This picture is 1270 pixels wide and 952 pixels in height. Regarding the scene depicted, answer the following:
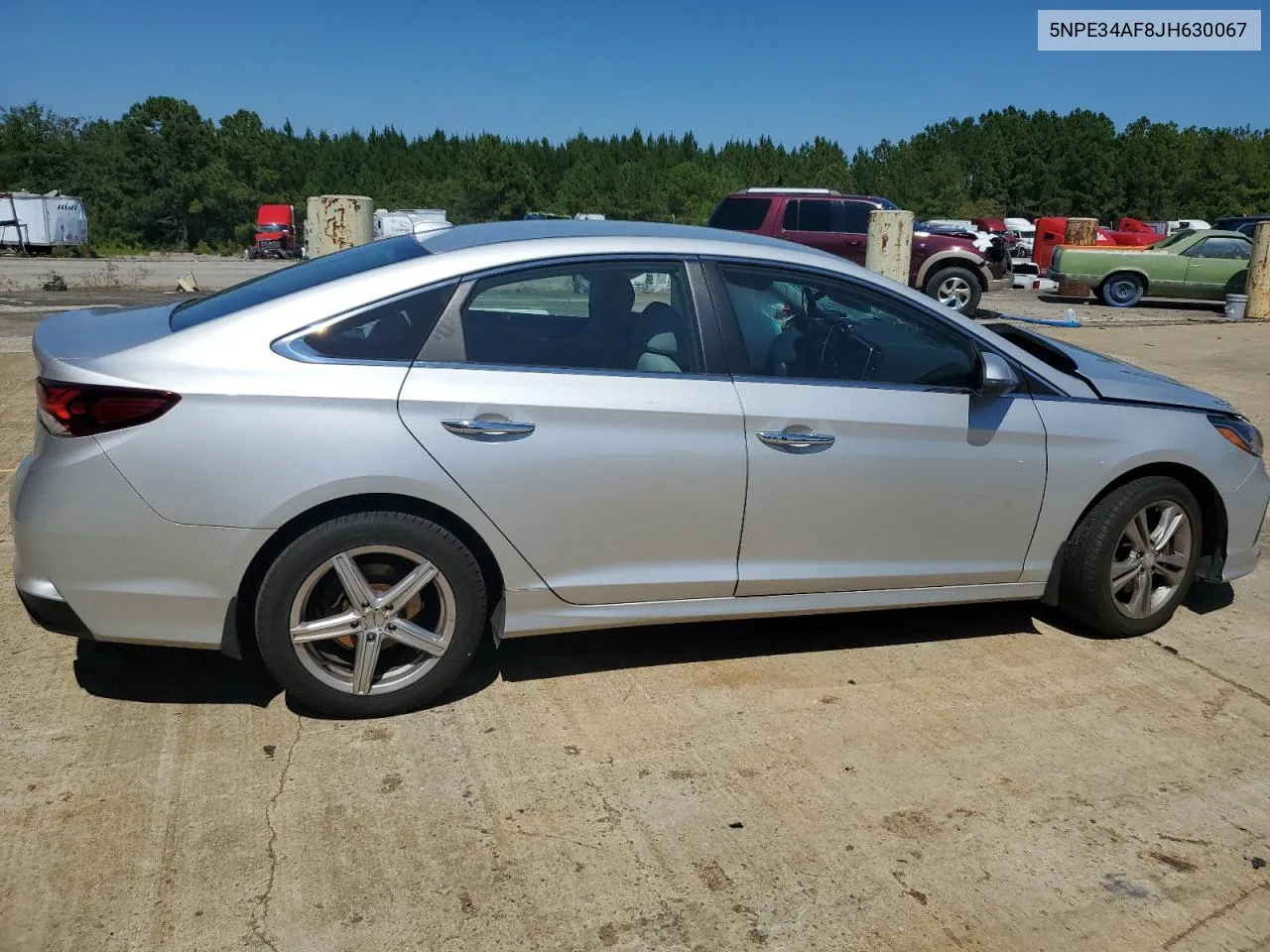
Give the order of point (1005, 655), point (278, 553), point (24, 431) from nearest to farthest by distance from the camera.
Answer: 1. point (278, 553)
2. point (1005, 655)
3. point (24, 431)

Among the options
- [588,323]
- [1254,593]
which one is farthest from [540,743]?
[1254,593]

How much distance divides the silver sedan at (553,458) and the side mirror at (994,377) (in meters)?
0.02

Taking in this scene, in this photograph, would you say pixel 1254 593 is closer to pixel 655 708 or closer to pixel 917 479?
pixel 917 479

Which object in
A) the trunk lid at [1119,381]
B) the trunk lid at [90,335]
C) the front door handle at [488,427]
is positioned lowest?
the front door handle at [488,427]

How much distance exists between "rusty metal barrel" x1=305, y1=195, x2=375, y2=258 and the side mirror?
5962 millimetres

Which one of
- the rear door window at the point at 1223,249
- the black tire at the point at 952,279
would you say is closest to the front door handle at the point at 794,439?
the black tire at the point at 952,279

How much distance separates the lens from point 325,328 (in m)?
3.45

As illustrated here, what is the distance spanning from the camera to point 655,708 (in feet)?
12.4

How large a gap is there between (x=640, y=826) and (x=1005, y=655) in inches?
75.5

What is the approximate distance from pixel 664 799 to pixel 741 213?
49.6 ft

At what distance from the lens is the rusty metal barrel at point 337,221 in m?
8.57

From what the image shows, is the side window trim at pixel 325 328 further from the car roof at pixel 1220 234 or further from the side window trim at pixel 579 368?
the car roof at pixel 1220 234

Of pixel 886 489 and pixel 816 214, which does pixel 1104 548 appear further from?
pixel 816 214

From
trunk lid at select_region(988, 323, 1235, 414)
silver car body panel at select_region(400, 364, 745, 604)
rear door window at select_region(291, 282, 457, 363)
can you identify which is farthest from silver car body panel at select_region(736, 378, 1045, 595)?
rear door window at select_region(291, 282, 457, 363)
